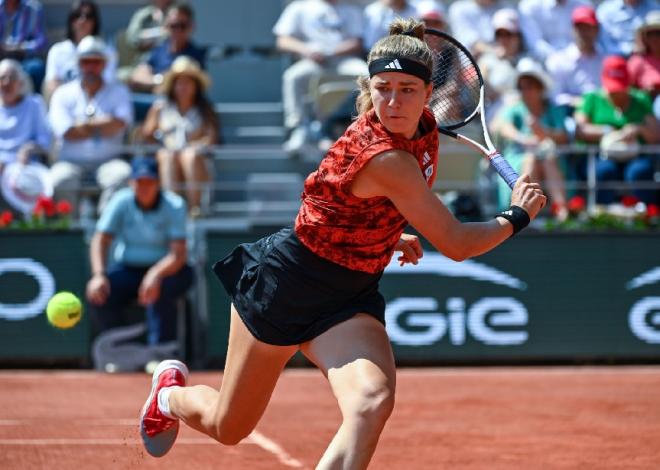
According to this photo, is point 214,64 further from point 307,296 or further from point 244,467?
point 307,296

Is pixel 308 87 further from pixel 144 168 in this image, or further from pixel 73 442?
pixel 73 442

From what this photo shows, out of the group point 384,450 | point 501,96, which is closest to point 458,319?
point 501,96

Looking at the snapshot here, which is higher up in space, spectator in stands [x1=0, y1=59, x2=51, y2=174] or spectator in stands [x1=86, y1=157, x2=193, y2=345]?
spectator in stands [x1=0, y1=59, x2=51, y2=174]

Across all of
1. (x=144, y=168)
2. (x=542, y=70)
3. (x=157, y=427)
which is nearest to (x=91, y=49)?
(x=144, y=168)

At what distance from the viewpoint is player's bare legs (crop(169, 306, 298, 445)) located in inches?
174

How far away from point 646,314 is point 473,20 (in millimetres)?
3647

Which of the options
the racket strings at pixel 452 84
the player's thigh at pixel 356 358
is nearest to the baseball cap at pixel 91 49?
the racket strings at pixel 452 84

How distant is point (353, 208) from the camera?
4238 mm

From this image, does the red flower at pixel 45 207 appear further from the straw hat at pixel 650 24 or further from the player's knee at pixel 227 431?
the player's knee at pixel 227 431

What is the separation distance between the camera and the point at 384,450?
6.32m

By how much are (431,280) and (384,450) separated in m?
3.98

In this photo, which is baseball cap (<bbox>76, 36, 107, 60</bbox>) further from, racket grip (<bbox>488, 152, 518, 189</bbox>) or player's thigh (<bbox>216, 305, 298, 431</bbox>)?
racket grip (<bbox>488, 152, 518, 189</bbox>)

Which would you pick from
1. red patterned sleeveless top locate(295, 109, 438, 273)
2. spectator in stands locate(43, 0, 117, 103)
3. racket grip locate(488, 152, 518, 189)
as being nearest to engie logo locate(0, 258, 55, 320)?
spectator in stands locate(43, 0, 117, 103)

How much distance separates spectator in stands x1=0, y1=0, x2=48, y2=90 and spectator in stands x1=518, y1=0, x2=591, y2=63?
502 centimetres
